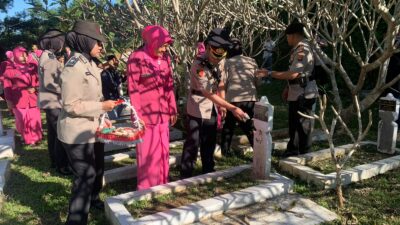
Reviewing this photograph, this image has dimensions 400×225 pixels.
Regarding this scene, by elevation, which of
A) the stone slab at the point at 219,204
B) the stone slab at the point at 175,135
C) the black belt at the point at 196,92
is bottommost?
the stone slab at the point at 219,204

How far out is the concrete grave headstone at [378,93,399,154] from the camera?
192 inches

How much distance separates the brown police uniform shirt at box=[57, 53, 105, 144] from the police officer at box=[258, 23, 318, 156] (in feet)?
7.94

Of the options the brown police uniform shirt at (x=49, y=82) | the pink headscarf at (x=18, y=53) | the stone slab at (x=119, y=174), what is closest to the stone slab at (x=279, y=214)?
the stone slab at (x=119, y=174)

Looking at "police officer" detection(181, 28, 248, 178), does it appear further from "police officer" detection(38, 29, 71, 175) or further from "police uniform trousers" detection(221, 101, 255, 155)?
"police officer" detection(38, 29, 71, 175)

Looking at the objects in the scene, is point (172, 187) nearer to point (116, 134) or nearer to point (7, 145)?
point (116, 134)

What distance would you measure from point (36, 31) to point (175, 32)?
8.62 m

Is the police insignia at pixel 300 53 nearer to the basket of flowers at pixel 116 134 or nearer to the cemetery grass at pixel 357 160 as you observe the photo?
the cemetery grass at pixel 357 160

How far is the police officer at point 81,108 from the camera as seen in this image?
2.95m

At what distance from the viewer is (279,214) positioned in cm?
346

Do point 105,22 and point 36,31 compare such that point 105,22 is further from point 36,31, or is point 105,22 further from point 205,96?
point 36,31

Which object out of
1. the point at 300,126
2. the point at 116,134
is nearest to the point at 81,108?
the point at 116,134

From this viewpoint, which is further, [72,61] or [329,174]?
[329,174]

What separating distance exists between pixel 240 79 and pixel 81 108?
2.60 meters

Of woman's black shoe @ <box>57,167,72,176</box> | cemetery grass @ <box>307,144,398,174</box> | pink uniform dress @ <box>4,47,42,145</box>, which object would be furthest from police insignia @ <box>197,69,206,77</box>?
pink uniform dress @ <box>4,47,42,145</box>
